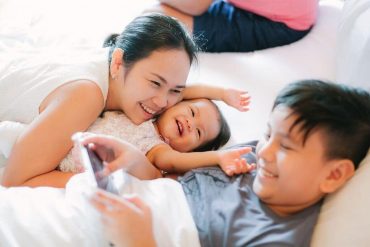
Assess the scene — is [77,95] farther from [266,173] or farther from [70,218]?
[266,173]

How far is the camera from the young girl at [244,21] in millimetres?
1536

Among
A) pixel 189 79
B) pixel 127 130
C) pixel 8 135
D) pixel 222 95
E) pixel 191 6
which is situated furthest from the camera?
pixel 191 6

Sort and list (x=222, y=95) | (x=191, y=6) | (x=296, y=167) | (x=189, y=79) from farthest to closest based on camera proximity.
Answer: (x=191, y=6) < (x=189, y=79) < (x=222, y=95) < (x=296, y=167)

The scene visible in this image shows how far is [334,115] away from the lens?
77cm

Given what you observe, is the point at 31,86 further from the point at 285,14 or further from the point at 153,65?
the point at 285,14

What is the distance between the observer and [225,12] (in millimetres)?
1582

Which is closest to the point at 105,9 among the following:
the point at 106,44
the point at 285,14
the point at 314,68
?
the point at 106,44

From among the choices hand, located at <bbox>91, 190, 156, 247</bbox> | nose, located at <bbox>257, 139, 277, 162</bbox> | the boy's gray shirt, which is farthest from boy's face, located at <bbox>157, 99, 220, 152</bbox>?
hand, located at <bbox>91, 190, 156, 247</bbox>

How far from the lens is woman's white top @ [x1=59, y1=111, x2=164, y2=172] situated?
1105mm

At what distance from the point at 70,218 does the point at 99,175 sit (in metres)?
0.13

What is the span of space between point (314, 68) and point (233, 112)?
1.12 feet

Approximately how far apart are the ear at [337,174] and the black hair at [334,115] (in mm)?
13

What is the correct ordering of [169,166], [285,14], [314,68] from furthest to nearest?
[285,14], [314,68], [169,166]

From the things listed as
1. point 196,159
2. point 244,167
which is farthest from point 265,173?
point 196,159
